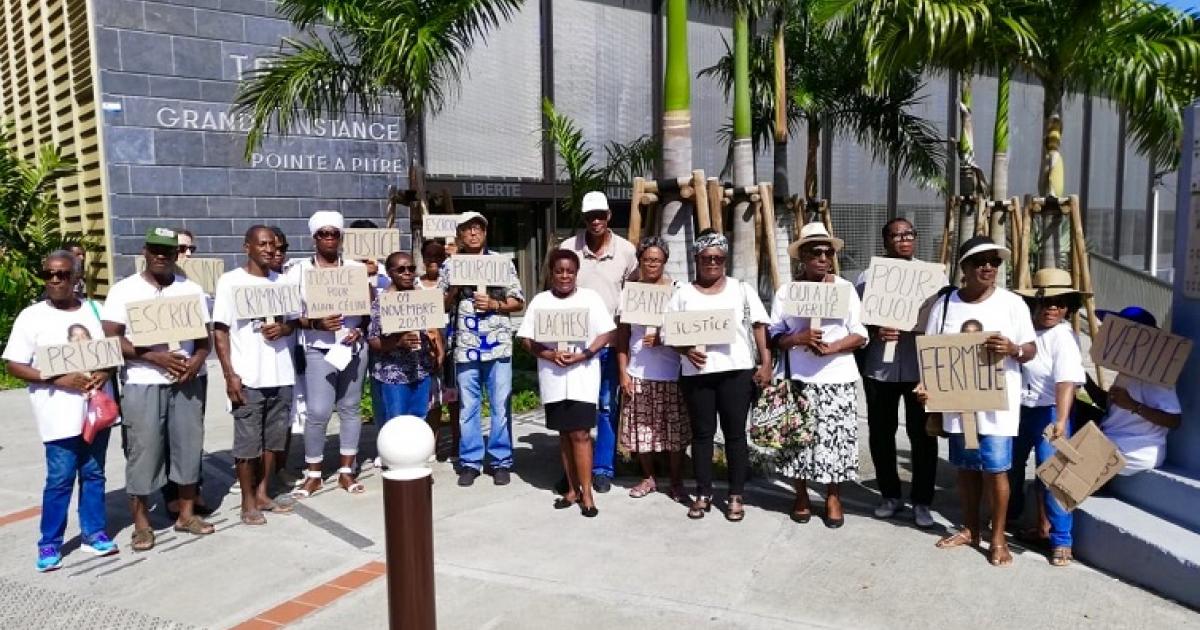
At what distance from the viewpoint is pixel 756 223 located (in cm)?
783

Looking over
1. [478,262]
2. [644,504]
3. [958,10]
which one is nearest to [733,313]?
[644,504]

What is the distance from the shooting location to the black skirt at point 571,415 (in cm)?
548

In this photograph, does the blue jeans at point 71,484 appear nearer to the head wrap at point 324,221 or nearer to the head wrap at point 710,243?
the head wrap at point 324,221

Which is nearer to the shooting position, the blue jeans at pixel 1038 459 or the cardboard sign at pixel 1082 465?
the cardboard sign at pixel 1082 465

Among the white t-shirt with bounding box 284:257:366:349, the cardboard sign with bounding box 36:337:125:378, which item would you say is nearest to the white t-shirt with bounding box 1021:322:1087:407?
the white t-shirt with bounding box 284:257:366:349

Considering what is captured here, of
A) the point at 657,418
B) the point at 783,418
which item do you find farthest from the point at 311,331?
the point at 783,418

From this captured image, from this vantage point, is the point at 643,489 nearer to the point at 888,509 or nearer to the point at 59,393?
the point at 888,509

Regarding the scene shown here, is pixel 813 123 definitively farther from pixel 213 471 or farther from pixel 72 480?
pixel 72 480

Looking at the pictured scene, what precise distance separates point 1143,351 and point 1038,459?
31.2 inches

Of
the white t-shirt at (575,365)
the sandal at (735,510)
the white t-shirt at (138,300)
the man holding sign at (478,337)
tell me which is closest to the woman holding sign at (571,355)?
the white t-shirt at (575,365)

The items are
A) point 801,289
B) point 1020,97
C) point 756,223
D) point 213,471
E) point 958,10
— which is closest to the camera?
point 801,289

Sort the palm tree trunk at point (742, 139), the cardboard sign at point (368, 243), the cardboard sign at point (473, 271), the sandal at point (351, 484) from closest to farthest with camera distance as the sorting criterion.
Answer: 1. the cardboard sign at point (473, 271)
2. the sandal at point (351, 484)
3. the cardboard sign at point (368, 243)
4. the palm tree trunk at point (742, 139)

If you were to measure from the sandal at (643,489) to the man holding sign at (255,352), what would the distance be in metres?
2.34

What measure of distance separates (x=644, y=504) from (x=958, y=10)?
589cm
